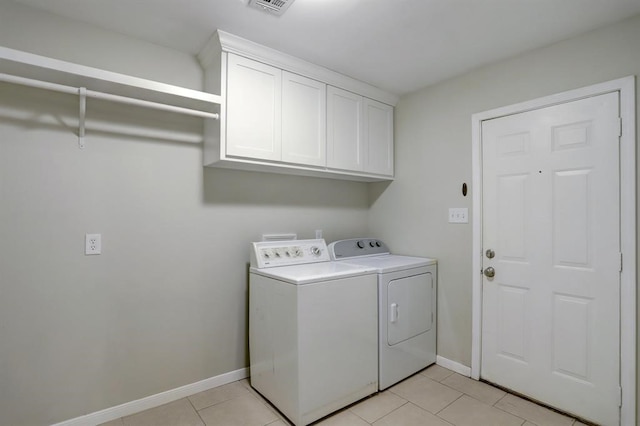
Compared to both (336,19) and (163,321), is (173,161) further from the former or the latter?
(336,19)

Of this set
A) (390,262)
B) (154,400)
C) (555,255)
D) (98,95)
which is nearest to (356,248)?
(390,262)

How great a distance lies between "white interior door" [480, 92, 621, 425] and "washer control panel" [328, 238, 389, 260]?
95 centimetres

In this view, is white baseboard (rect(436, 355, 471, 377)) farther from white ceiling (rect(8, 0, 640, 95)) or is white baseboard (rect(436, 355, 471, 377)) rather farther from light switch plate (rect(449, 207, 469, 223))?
white ceiling (rect(8, 0, 640, 95))

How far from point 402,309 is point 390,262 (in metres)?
0.38

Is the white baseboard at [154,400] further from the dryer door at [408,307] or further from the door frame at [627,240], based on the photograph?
the door frame at [627,240]

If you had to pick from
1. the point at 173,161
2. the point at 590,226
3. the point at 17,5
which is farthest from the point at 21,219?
the point at 590,226

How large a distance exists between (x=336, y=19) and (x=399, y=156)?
59.8 inches

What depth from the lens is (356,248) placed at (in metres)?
2.93

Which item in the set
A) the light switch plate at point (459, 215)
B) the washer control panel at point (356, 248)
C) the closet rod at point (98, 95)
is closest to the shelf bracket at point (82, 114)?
the closet rod at point (98, 95)

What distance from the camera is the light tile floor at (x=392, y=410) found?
6.43 ft

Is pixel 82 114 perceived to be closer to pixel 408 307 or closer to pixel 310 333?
pixel 310 333

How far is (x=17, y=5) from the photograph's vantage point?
176 centimetres

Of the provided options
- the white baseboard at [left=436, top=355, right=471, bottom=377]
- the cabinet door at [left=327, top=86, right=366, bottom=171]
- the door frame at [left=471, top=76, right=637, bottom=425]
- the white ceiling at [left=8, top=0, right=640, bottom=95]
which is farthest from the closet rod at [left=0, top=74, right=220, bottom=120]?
the white baseboard at [left=436, top=355, right=471, bottom=377]

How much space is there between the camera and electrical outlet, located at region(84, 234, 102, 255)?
1.93 m
